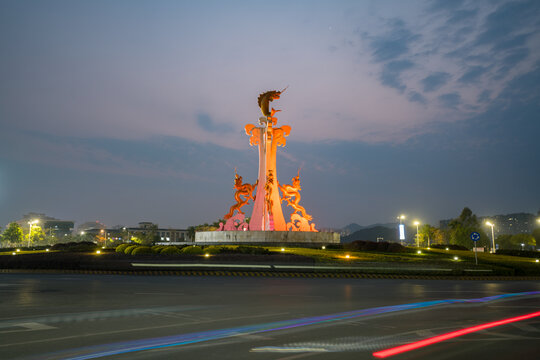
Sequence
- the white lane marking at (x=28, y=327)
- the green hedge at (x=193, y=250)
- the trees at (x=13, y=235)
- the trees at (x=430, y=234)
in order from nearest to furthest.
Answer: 1. the white lane marking at (x=28, y=327)
2. the green hedge at (x=193, y=250)
3. the trees at (x=13, y=235)
4. the trees at (x=430, y=234)

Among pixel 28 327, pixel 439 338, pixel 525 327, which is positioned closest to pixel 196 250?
pixel 28 327

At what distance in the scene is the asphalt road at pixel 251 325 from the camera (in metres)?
5.83

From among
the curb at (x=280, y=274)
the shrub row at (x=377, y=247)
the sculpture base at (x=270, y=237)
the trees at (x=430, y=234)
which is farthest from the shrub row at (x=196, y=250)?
the trees at (x=430, y=234)

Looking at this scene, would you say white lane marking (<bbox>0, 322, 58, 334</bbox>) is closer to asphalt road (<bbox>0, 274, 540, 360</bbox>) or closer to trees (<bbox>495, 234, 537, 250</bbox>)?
asphalt road (<bbox>0, 274, 540, 360</bbox>)

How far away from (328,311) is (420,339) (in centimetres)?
296

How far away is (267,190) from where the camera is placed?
39281mm

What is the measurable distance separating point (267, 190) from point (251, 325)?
31.6 meters

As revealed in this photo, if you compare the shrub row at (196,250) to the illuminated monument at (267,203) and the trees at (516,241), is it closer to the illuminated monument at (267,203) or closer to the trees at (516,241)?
the illuminated monument at (267,203)

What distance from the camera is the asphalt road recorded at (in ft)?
19.1

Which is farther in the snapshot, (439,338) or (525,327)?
(525,327)

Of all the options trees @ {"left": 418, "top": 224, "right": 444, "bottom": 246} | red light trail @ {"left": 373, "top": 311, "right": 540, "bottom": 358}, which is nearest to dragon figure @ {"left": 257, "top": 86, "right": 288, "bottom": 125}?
red light trail @ {"left": 373, "top": 311, "right": 540, "bottom": 358}

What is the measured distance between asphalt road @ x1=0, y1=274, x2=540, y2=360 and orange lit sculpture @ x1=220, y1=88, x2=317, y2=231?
26.0m

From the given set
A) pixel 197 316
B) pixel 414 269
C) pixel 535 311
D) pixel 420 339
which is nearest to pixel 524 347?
pixel 420 339

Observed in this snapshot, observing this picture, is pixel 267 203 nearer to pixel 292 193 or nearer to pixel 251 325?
pixel 292 193
